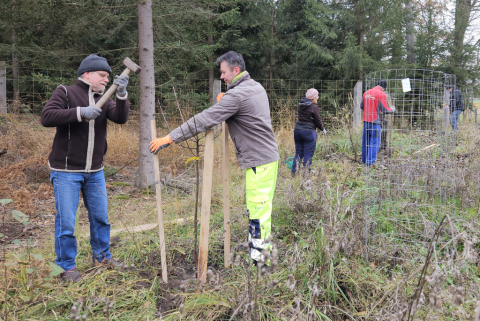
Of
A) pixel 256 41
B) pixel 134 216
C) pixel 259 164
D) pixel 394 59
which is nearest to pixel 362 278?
pixel 259 164

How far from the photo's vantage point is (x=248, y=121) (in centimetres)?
301

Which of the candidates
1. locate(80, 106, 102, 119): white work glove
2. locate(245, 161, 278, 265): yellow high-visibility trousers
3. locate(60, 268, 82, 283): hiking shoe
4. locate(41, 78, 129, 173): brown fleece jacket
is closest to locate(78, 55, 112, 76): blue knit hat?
locate(41, 78, 129, 173): brown fleece jacket

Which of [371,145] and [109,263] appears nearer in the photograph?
[109,263]

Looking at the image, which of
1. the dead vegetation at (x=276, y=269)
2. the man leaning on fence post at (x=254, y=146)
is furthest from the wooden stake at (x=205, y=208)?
the man leaning on fence post at (x=254, y=146)

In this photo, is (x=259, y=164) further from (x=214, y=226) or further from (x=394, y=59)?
(x=394, y=59)

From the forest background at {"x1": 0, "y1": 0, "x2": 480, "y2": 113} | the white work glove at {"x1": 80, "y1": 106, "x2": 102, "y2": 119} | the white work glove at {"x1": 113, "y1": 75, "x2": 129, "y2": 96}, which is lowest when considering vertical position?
the white work glove at {"x1": 80, "y1": 106, "x2": 102, "y2": 119}

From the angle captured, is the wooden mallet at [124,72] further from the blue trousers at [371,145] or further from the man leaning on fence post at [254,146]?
the blue trousers at [371,145]

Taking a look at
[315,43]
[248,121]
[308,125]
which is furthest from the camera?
[315,43]

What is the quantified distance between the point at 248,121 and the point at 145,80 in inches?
125

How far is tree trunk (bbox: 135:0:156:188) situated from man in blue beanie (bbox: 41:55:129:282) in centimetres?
237

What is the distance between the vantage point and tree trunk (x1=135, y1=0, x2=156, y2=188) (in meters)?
5.51

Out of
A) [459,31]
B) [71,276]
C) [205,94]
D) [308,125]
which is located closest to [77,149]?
[71,276]

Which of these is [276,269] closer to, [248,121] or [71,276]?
[248,121]

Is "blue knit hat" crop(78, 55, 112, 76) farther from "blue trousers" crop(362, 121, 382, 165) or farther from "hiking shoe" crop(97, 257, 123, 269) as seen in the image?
"blue trousers" crop(362, 121, 382, 165)
